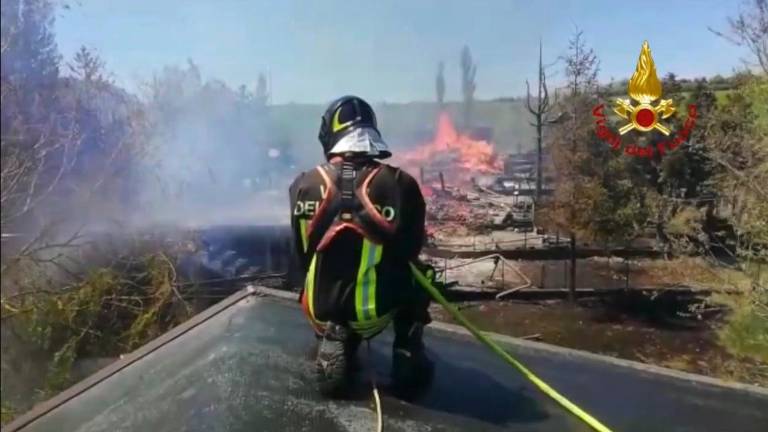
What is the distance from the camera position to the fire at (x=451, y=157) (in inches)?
227

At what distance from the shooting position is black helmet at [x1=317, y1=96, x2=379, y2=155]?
1718mm

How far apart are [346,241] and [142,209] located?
4706 millimetres

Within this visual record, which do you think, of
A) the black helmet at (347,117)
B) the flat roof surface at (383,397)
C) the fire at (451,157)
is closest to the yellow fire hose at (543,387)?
the flat roof surface at (383,397)

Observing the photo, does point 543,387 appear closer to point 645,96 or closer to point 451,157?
point 645,96

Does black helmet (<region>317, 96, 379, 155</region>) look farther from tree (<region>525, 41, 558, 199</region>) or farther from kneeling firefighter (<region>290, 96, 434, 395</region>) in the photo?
tree (<region>525, 41, 558, 199</region>)

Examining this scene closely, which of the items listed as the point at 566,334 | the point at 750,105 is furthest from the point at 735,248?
the point at 566,334

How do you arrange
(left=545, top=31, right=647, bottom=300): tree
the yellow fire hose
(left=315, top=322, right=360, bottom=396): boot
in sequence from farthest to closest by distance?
(left=545, top=31, right=647, bottom=300): tree → (left=315, top=322, right=360, bottom=396): boot → the yellow fire hose

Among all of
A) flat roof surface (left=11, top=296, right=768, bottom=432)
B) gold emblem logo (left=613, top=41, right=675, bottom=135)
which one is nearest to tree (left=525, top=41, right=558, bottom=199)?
gold emblem logo (left=613, top=41, right=675, bottom=135)

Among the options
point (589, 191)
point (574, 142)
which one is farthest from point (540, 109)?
point (589, 191)

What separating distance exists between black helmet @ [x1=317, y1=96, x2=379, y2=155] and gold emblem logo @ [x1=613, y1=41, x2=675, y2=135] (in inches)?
61.2

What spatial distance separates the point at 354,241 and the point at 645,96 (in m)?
1.74

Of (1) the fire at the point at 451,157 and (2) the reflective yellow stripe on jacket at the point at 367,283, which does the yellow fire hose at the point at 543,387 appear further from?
(1) the fire at the point at 451,157

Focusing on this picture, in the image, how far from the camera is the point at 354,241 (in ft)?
5.47

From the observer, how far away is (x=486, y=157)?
632 centimetres
